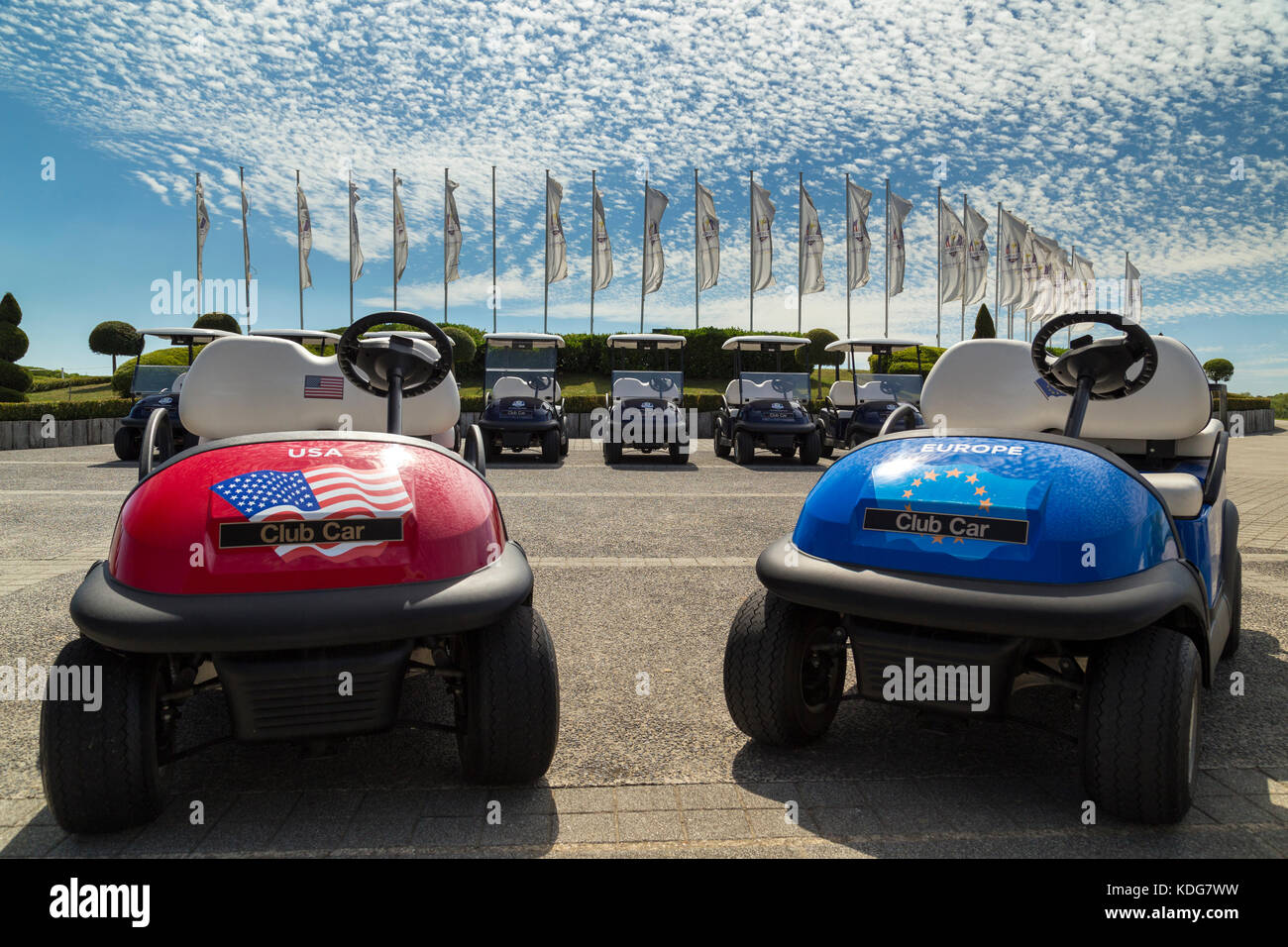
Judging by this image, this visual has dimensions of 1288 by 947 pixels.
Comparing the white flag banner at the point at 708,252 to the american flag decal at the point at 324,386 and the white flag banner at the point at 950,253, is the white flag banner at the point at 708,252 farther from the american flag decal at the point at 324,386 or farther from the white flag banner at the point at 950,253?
the american flag decal at the point at 324,386

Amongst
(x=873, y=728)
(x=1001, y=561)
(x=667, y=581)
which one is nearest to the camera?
(x=1001, y=561)

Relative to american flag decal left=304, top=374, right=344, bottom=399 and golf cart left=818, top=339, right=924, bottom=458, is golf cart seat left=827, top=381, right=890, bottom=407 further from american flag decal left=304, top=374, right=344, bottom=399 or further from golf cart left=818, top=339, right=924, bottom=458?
american flag decal left=304, top=374, right=344, bottom=399

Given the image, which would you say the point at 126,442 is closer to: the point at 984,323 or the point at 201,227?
the point at 201,227

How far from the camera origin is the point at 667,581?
16.5 ft

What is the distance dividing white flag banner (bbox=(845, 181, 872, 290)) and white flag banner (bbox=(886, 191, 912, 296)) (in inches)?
57.0

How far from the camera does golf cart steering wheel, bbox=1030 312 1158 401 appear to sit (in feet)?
9.34

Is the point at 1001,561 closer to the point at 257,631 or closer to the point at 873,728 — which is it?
the point at 873,728

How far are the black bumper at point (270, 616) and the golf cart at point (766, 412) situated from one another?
36.5 feet

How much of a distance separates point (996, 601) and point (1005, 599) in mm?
22

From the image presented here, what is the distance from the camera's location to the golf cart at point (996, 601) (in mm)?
2016

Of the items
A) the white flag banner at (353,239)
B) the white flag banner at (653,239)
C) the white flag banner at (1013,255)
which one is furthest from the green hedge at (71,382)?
the white flag banner at (1013,255)

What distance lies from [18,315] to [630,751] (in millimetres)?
30796

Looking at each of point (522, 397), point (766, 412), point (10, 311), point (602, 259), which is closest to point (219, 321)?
point (10, 311)
